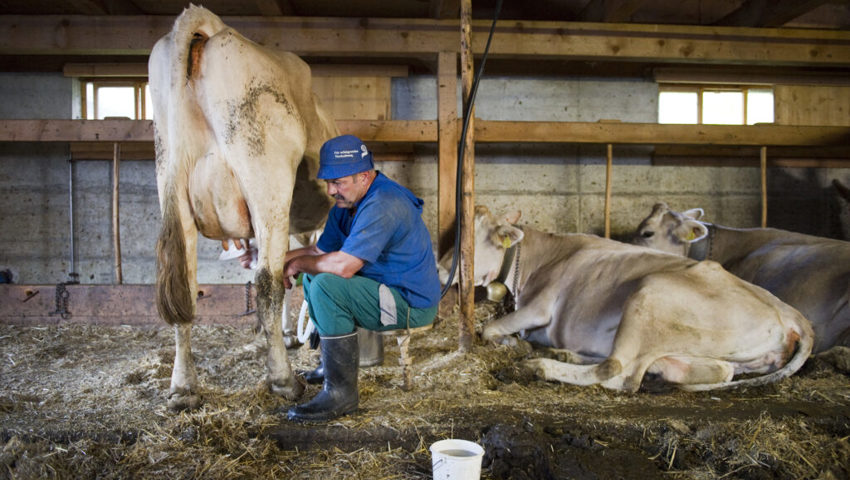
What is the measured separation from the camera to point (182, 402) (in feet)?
10.5

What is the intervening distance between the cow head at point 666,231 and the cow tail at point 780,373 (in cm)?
259

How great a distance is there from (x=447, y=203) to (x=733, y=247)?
10.5 ft

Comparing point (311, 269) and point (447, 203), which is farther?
point (447, 203)

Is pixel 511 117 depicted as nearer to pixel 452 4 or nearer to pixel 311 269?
pixel 452 4

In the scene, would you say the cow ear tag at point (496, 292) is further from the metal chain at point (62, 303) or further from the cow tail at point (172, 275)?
the metal chain at point (62, 303)

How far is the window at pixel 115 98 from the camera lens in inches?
322

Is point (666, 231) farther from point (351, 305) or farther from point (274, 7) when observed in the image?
point (274, 7)

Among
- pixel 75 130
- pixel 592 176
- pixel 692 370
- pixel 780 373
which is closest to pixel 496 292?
pixel 692 370

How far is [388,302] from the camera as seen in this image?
3.25 m

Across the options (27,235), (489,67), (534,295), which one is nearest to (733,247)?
(534,295)

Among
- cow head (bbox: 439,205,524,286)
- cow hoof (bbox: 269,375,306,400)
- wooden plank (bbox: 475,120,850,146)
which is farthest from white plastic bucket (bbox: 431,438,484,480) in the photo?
wooden plank (bbox: 475,120,850,146)

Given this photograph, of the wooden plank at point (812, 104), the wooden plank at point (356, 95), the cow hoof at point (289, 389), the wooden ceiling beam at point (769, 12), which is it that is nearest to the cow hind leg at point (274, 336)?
the cow hoof at point (289, 389)

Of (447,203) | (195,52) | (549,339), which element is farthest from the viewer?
(447,203)

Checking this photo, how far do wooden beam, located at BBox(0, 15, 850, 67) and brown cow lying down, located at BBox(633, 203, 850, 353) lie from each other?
1824 millimetres
